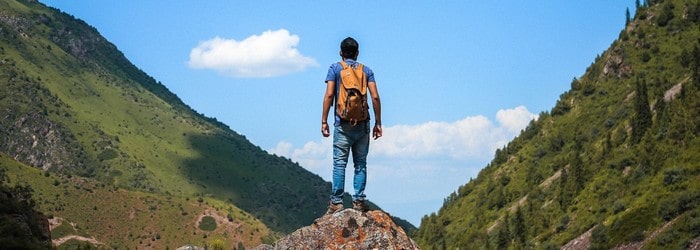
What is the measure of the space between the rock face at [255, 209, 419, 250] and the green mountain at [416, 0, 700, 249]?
8958 cm

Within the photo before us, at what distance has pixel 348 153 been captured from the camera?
20.0 meters

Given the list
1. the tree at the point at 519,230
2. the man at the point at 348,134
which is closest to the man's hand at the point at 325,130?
the man at the point at 348,134

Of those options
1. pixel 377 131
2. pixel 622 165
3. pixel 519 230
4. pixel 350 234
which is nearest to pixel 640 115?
pixel 622 165

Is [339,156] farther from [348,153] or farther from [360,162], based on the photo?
[360,162]

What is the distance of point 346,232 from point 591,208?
132 m

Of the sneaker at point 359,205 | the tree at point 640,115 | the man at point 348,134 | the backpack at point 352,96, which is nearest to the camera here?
the backpack at point 352,96

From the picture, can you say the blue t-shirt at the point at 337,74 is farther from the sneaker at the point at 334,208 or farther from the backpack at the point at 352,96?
the sneaker at the point at 334,208

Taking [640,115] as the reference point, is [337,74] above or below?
below

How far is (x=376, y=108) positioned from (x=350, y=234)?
2881 millimetres

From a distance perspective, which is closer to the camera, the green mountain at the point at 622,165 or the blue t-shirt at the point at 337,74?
the blue t-shirt at the point at 337,74

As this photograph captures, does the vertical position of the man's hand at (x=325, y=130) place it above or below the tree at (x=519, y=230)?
below

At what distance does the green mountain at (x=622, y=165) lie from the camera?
12181cm

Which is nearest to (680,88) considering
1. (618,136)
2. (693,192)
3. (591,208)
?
(618,136)

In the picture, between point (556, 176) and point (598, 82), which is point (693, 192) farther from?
point (598, 82)
